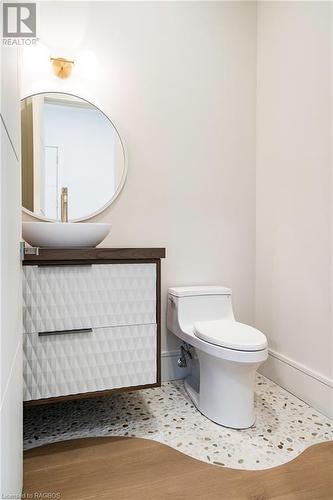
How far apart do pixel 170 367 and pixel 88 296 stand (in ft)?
3.22

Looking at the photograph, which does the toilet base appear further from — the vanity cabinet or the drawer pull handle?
the drawer pull handle

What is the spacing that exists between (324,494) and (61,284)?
4.28 ft

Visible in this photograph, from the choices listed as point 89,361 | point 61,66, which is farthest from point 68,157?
point 89,361

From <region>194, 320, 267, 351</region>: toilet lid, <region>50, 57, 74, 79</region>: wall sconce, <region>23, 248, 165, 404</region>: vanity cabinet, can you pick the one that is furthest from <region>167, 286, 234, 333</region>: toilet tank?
<region>50, 57, 74, 79</region>: wall sconce

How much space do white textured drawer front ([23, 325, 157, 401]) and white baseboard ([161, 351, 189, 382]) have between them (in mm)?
578

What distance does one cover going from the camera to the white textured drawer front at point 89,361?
4.76 feet

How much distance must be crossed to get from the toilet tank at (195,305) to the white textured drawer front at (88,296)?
1.38 feet

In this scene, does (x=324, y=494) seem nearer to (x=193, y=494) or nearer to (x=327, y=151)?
(x=193, y=494)

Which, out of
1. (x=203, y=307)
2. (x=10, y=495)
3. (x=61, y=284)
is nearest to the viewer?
(x=10, y=495)

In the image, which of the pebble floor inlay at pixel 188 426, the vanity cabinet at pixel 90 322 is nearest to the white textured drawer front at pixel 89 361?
the vanity cabinet at pixel 90 322

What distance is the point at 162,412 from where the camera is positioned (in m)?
1.80

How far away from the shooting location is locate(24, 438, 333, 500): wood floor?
1.23 m

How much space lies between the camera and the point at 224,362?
1635 millimetres

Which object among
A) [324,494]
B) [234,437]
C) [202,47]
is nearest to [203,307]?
[234,437]
